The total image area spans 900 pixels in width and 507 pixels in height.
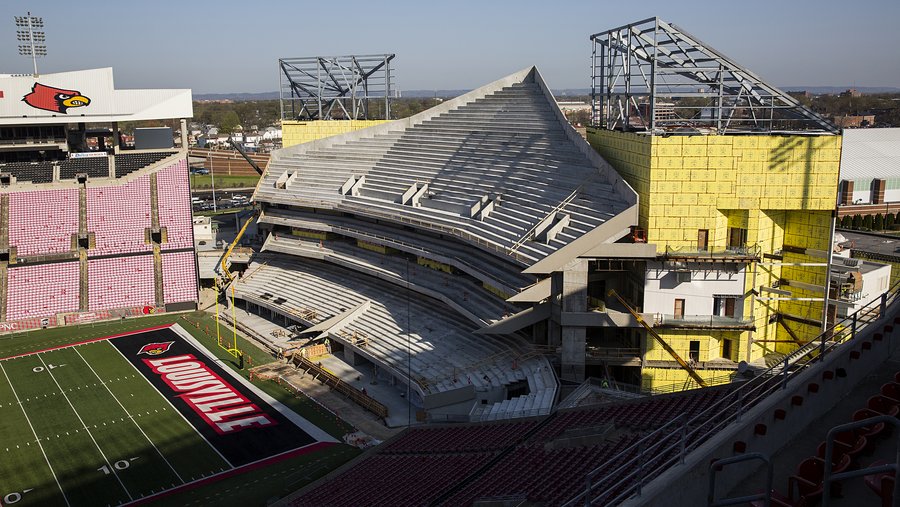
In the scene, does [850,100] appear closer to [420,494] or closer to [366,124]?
[366,124]

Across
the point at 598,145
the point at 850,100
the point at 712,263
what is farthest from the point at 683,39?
the point at 850,100

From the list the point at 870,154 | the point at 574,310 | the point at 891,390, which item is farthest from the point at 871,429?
the point at 870,154

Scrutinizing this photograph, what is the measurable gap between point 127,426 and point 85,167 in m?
27.9

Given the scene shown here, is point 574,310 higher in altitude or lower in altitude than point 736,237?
lower

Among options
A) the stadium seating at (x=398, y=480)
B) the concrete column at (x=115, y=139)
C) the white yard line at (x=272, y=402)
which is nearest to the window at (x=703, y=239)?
the stadium seating at (x=398, y=480)

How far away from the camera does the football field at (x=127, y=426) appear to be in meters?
24.4

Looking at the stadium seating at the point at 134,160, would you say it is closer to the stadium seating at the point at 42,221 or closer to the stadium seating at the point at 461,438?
the stadium seating at the point at 42,221

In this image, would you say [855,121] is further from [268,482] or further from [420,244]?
[268,482]

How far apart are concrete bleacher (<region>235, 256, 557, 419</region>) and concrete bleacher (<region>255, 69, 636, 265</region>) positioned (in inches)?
148

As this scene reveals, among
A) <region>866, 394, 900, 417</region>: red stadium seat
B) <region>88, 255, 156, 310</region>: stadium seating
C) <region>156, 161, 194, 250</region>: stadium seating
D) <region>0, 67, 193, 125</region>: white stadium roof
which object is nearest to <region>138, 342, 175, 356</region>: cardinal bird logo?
<region>88, 255, 156, 310</region>: stadium seating

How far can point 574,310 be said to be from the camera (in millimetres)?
28797

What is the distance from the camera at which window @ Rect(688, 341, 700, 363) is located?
29359 millimetres

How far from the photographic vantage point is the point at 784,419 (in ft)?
42.1

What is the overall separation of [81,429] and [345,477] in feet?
38.1
